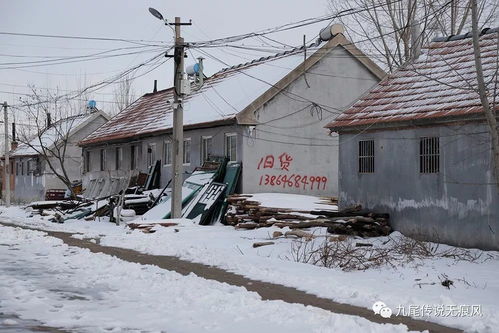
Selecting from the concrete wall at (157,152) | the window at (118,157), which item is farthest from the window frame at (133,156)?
the window at (118,157)

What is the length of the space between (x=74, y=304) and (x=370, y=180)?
425 inches

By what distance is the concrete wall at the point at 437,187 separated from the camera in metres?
14.1

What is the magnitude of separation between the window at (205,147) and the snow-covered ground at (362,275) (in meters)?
8.21

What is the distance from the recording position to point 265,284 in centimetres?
1018

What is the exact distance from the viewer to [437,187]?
50.3ft

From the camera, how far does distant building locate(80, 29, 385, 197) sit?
77.6 feet

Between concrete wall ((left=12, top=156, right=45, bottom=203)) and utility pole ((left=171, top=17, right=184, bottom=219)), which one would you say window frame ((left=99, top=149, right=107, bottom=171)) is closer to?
concrete wall ((left=12, top=156, right=45, bottom=203))

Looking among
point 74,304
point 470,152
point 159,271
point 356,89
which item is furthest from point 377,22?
point 74,304

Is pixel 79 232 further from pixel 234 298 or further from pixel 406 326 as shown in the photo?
pixel 406 326

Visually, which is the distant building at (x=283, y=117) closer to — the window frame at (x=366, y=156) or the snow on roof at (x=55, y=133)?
the window frame at (x=366, y=156)

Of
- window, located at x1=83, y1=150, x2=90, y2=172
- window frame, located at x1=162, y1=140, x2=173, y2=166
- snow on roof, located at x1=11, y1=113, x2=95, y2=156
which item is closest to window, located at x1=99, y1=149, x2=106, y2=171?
window, located at x1=83, y1=150, x2=90, y2=172

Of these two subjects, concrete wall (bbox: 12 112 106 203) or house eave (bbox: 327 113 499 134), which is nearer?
house eave (bbox: 327 113 499 134)

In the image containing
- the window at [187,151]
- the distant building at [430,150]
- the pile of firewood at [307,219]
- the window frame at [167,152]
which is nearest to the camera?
the distant building at [430,150]

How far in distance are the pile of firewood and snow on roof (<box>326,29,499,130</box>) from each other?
2.52 metres
